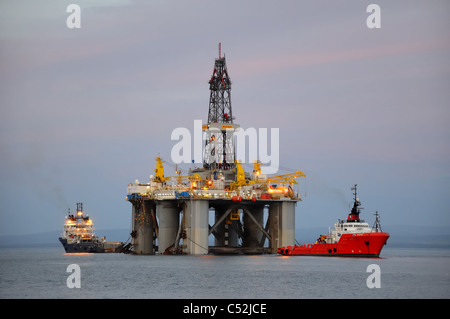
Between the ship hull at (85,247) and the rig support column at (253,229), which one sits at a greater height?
the rig support column at (253,229)

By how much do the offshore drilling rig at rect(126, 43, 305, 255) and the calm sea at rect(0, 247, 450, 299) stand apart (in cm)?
545

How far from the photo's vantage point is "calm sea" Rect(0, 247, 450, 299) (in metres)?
41.1

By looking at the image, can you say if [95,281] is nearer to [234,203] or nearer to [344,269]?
[344,269]

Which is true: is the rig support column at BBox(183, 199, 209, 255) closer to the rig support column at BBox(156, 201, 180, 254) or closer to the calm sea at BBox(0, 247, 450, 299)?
the rig support column at BBox(156, 201, 180, 254)

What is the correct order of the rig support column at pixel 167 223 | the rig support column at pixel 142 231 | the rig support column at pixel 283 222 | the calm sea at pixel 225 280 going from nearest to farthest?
the calm sea at pixel 225 280 → the rig support column at pixel 283 222 → the rig support column at pixel 167 223 → the rig support column at pixel 142 231

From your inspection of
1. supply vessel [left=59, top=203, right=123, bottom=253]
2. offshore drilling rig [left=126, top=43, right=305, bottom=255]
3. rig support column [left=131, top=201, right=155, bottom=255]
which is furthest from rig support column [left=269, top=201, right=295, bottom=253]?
supply vessel [left=59, top=203, right=123, bottom=253]

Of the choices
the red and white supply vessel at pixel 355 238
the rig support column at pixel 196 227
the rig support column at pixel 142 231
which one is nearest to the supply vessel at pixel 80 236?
the rig support column at pixel 142 231

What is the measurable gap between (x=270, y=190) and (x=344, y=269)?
16808mm

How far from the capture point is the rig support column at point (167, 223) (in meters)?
70.6

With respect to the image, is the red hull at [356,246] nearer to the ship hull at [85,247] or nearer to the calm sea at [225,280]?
the calm sea at [225,280]
